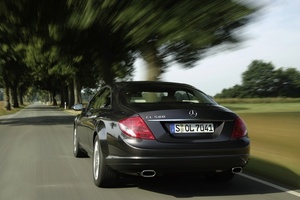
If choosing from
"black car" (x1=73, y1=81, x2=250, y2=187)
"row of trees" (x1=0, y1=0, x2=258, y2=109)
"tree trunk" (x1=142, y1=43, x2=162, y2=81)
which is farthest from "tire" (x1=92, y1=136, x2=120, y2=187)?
"tree trunk" (x1=142, y1=43, x2=162, y2=81)

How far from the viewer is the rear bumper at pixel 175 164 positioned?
17.0 ft

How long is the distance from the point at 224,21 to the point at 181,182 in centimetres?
663

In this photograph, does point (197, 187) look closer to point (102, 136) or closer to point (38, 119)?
point (102, 136)

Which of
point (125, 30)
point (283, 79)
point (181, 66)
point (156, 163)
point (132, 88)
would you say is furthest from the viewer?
point (283, 79)

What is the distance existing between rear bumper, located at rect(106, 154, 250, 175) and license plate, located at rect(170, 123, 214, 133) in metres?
0.32

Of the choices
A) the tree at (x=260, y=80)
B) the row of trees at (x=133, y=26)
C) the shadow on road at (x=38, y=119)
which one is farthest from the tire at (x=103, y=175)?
the tree at (x=260, y=80)

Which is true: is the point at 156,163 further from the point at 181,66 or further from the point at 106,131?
the point at 181,66

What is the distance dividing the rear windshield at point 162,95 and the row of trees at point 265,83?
91.1m

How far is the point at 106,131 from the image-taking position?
5785mm

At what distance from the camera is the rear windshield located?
6074mm

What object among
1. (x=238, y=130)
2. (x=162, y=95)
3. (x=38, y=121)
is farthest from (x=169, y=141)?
(x=38, y=121)

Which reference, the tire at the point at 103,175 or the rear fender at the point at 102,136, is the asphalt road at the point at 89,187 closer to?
the tire at the point at 103,175

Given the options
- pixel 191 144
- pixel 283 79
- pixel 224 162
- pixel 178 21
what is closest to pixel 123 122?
pixel 191 144

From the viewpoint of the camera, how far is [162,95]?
21.3 feet
